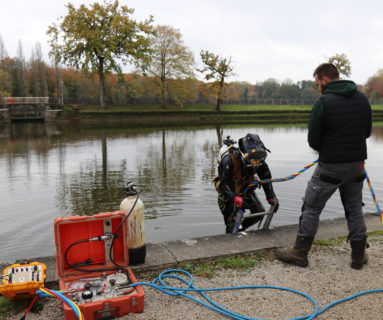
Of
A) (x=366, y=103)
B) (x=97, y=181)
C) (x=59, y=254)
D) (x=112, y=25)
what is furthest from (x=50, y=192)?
(x=112, y=25)

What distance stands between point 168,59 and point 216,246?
5294cm

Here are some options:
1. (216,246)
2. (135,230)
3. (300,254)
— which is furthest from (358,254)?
(135,230)

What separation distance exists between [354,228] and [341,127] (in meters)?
1.17

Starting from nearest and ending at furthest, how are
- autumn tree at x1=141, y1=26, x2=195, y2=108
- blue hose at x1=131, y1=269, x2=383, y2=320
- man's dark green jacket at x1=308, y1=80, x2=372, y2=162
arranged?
1. blue hose at x1=131, y1=269, x2=383, y2=320
2. man's dark green jacket at x1=308, y1=80, x2=372, y2=162
3. autumn tree at x1=141, y1=26, x2=195, y2=108

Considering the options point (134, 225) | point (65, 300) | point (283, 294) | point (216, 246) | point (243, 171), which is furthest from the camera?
point (243, 171)

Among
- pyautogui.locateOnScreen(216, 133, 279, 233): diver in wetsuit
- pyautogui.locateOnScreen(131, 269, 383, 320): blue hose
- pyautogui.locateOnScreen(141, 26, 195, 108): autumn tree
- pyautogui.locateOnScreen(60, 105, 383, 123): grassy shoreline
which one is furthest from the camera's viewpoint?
pyautogui.locateOnScreen(141, 26, 195, 108): autumn tree

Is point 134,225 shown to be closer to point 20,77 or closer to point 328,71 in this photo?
point 328,71

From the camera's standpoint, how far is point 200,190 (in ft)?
33.3

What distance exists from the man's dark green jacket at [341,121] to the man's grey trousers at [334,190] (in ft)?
0.36

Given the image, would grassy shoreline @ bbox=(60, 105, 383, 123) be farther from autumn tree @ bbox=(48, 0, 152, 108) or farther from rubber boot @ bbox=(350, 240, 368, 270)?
rubber boot @ bbox=(350, 240, 368, 270)

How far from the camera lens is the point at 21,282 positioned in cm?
315

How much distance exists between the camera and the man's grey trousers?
387cm

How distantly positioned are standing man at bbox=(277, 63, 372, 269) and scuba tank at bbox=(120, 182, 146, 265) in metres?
1.60

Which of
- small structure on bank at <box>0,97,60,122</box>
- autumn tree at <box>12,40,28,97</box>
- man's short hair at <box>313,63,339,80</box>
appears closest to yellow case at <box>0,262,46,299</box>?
man's short hair at <box>313,63,339,80</box>
